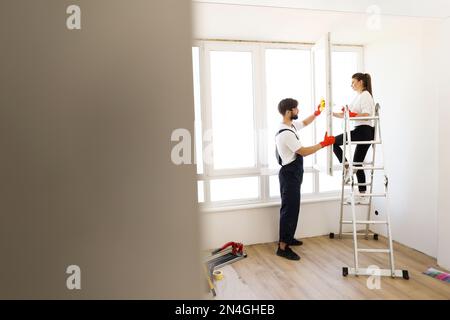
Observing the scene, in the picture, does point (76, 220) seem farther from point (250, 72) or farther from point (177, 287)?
point (250, 72)

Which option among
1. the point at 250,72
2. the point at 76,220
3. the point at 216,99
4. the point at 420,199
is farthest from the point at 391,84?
the point at 76,220

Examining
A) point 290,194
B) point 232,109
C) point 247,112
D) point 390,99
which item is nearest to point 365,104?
point 390,99

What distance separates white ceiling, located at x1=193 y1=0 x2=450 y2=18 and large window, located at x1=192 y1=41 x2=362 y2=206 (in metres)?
1.36

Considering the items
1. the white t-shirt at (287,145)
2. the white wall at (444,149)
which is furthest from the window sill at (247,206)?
the white wall at (444,149)

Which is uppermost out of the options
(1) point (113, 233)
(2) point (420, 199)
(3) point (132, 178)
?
(3) point (132, 178)

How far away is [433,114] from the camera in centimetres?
302

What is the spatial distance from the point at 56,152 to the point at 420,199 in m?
3.52

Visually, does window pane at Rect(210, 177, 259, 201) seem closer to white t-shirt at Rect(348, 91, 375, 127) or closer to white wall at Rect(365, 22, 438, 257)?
white t-shirt at Rect(348, 91, 375, 127)

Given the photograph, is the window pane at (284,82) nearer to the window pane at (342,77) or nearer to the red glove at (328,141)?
the window pane at (342,77)

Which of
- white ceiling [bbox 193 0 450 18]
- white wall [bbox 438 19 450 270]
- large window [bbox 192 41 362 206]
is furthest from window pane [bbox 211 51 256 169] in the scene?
white wall [bbox 438 19 450 270]

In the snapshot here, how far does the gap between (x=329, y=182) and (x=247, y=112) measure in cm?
141

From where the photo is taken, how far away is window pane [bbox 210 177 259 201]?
3.68 meters
